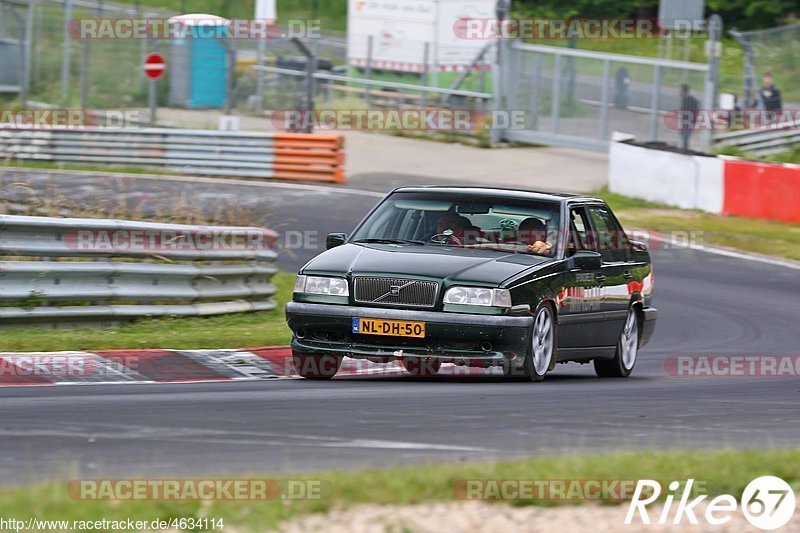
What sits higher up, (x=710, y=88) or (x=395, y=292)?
(x=710, y=88)

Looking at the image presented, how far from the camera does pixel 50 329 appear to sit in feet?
36.8

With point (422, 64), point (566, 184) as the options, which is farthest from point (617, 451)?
point (422, 64)

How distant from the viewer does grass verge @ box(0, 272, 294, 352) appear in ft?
34.6

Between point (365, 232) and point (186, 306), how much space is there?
2836mm

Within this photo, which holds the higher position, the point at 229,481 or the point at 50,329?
the point at 229,481

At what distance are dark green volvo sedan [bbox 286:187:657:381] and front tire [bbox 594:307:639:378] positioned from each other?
0.13 ft

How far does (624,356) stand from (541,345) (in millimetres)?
2002

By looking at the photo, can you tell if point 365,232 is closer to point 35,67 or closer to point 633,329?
point 633,329

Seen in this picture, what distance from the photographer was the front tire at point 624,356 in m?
11.5

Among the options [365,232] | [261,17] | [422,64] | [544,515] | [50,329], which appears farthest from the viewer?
[261,17]

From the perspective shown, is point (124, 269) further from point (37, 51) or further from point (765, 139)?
point (37, 51)

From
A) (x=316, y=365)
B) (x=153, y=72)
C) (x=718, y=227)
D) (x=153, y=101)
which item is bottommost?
(x=718, y=227)

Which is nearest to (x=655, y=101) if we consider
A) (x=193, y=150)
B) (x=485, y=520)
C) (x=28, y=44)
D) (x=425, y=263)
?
(x=193, y=150)

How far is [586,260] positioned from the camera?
1044cm
